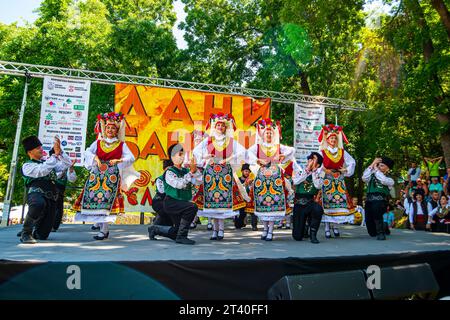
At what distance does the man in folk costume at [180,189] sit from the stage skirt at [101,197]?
798mm

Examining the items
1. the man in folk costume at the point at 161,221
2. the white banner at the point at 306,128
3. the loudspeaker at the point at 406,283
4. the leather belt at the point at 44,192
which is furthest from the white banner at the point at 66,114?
the loudspeaker at the point at 406,283

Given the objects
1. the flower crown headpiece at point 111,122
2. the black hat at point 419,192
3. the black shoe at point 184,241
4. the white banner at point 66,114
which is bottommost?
the black shoe at point 184,241

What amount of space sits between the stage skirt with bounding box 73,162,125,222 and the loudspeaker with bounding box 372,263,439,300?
11.2 feet

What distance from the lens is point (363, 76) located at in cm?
1095

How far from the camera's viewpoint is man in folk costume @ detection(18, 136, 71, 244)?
4.92 m

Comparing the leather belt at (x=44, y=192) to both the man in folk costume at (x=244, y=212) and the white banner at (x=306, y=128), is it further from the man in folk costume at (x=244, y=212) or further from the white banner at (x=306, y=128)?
the white banner at (x=306, y=128)

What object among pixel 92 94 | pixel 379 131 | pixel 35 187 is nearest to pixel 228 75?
pixel 92 94

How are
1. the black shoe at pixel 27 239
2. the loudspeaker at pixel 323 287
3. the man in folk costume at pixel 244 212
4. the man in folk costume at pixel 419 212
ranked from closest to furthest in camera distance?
the loudspeaker at pixel 323 287 → the black shoe at pixel 27 239 → the man in folk costume at pixel 244 212 → the man in folk costume at pixel 419 212

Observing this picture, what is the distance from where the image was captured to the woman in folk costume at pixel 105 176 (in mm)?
5371

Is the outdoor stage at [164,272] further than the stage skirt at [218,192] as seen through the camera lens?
No

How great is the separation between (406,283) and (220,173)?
121 inches

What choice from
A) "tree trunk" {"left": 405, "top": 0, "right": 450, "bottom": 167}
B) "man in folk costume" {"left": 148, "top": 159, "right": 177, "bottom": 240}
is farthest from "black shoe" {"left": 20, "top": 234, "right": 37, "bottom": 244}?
"tree trunk" {"left": 405, "top": 0, "right": 450, "bottom": 167}

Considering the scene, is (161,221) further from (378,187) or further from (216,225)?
(378,187)

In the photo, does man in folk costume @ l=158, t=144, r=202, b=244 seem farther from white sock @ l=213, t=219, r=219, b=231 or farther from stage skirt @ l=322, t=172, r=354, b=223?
stage skirt @ l=322, t=172, r=354, b=223
